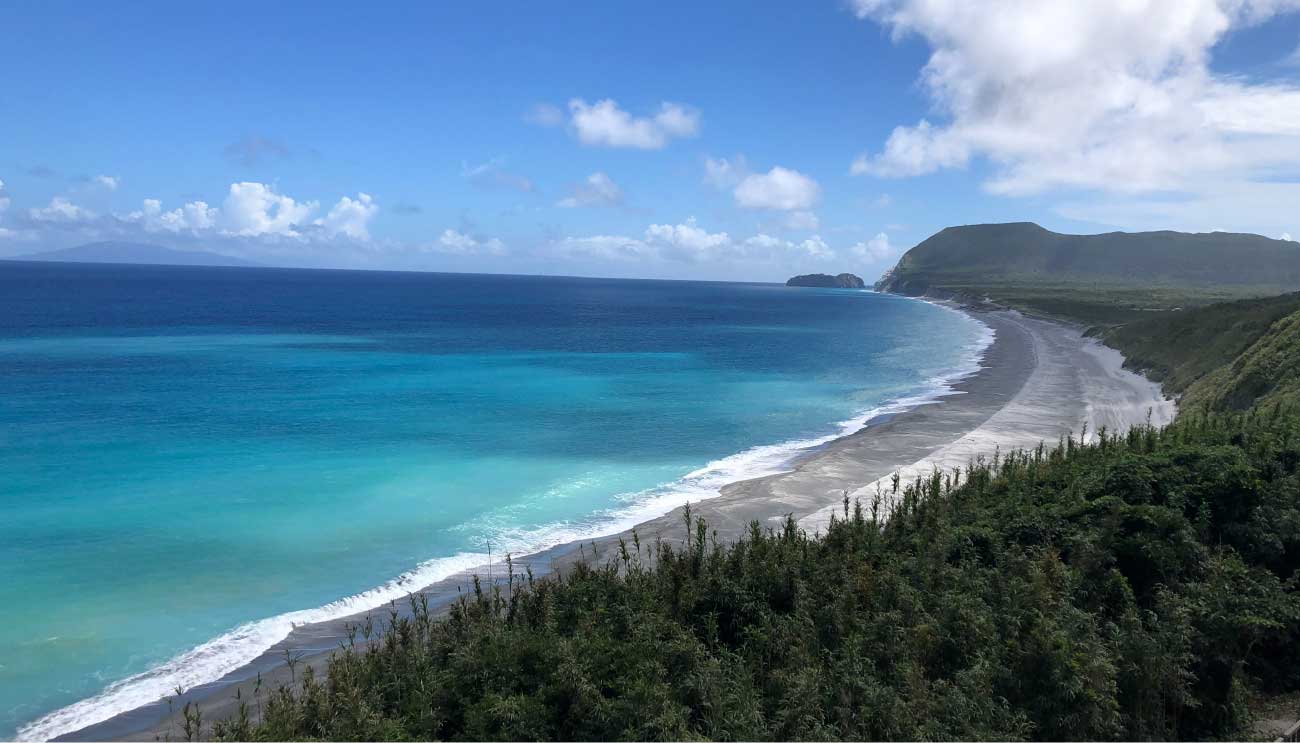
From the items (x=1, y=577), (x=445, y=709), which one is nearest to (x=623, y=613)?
(x=445, y=709)

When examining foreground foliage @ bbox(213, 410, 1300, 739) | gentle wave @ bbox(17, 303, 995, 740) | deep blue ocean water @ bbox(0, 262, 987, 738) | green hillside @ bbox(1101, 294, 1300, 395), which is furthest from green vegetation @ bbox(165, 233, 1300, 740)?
green hillside @ bbox(1101, 294, 1300, 395)

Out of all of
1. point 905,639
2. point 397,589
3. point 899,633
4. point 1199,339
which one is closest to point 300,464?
point 397,589

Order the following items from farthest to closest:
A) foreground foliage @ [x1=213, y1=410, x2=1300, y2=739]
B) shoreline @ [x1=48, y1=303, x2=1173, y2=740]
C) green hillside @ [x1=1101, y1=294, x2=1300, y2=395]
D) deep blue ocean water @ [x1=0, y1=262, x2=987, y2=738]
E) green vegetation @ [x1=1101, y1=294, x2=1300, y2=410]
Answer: green hillside @ [x1=1101, y1=294, x2=1300, y2=395]
green vegetation @ [x1=1101, y1=294, x2=1300, y2=410]
deep blue ocean water @ [x1=0, y1=262, x2=987, y2=738]
shoreline @ [x1=48, y1=303, x2=1173, y2=740]
foreground foliage @ [x1=213, y1=410, x2=1300, y2=739]

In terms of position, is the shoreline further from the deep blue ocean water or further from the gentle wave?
the deep blue ocean water

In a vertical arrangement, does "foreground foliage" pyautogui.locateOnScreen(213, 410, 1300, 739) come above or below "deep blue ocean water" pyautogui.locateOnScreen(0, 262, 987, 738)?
above

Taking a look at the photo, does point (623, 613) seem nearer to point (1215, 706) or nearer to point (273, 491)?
point (1215, 706)

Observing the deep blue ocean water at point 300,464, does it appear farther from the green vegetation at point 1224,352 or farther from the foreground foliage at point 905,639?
the green vegetation at point 1224,352
